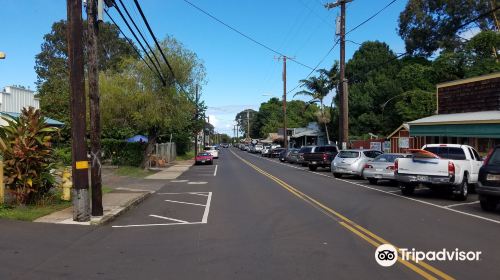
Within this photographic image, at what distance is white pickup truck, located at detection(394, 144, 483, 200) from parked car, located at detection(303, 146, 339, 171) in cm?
1596

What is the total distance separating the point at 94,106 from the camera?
12453 millimetres

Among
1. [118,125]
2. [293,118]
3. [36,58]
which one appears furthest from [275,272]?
[293,118]

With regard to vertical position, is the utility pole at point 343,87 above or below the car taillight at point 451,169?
above

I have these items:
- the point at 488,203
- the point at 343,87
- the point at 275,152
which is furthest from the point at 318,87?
the point at 488,203

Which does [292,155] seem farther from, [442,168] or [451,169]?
[451,169]

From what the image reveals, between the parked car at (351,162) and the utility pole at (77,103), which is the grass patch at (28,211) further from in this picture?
the parked car at (351,162)

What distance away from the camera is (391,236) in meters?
9.73

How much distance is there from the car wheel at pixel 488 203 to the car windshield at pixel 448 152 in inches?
130

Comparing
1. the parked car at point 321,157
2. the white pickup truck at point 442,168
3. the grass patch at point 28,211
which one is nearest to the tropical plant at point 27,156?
the grass patch at point 28,211

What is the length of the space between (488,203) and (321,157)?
20081mm

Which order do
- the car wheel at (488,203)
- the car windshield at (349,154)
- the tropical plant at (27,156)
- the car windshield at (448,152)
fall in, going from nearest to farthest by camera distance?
1. the tropical plant at (27,156)
2. the car wheel at (488,203)
3. the car windshield at (448,152)
4. the car windshield at (349,154)

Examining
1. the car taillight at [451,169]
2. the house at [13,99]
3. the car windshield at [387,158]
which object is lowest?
the car taillight at [451,169]

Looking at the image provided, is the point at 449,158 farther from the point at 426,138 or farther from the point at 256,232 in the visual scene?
the point at 426,138

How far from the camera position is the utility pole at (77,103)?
11.5 m
